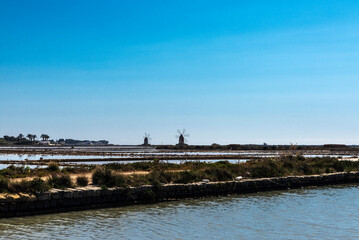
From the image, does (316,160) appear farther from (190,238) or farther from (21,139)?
(21,139)

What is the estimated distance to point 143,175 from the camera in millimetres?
17109

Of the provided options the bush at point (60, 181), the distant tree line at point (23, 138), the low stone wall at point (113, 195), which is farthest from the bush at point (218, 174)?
the distant tree line at point (23, 138)

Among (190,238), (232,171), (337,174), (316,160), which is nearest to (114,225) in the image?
(190,238)

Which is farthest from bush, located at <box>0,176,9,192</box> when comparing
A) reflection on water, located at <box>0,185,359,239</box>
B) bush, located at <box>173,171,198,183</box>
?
bush, located at <box>173,171,198,183</box>

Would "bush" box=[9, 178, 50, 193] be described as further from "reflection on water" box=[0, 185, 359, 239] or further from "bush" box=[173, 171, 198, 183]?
"bush" box=[173, 171, 198, 183]

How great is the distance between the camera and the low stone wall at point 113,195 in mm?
12461

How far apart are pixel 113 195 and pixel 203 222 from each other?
413 centimetres

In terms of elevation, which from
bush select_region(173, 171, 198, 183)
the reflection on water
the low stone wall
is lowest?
the reflection on water

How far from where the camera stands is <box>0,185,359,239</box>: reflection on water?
1039 cm

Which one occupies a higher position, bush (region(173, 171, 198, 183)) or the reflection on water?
bush (region(173, 171, 198, 183))

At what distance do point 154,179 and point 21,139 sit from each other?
176175 mm

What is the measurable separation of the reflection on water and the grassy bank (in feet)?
4.57

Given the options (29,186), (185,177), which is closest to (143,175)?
(185,177)

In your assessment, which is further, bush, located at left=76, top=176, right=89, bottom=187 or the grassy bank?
bush, located at left=76, top=176, right=89, bottom=187
